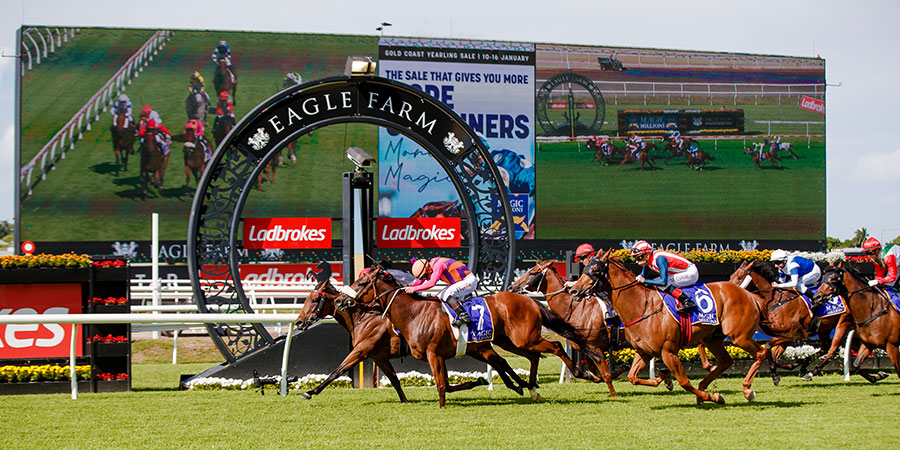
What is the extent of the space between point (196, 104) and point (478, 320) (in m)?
16.0

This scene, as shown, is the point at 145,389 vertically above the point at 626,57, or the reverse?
the point at 626,57

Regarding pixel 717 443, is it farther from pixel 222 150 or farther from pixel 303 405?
pixel 222 150

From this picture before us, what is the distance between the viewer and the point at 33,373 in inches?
344

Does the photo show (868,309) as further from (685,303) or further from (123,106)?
(123,106)

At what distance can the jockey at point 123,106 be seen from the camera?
21.8m

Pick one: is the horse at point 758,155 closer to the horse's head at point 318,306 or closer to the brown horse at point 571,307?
the brown horse at point 571,307

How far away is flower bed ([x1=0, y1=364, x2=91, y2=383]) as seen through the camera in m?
8.72

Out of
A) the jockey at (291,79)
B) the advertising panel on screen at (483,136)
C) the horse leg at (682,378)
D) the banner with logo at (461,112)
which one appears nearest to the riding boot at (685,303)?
the horse leg at (682,378)

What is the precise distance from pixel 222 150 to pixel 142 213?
42.4 feet

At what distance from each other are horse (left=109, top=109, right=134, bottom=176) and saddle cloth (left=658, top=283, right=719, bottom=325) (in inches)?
677

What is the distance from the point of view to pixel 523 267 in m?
23.1

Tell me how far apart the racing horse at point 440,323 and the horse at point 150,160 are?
587 inches

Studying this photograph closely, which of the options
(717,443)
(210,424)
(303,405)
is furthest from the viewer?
(303,405)

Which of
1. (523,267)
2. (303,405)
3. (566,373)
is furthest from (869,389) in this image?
(523,267)
